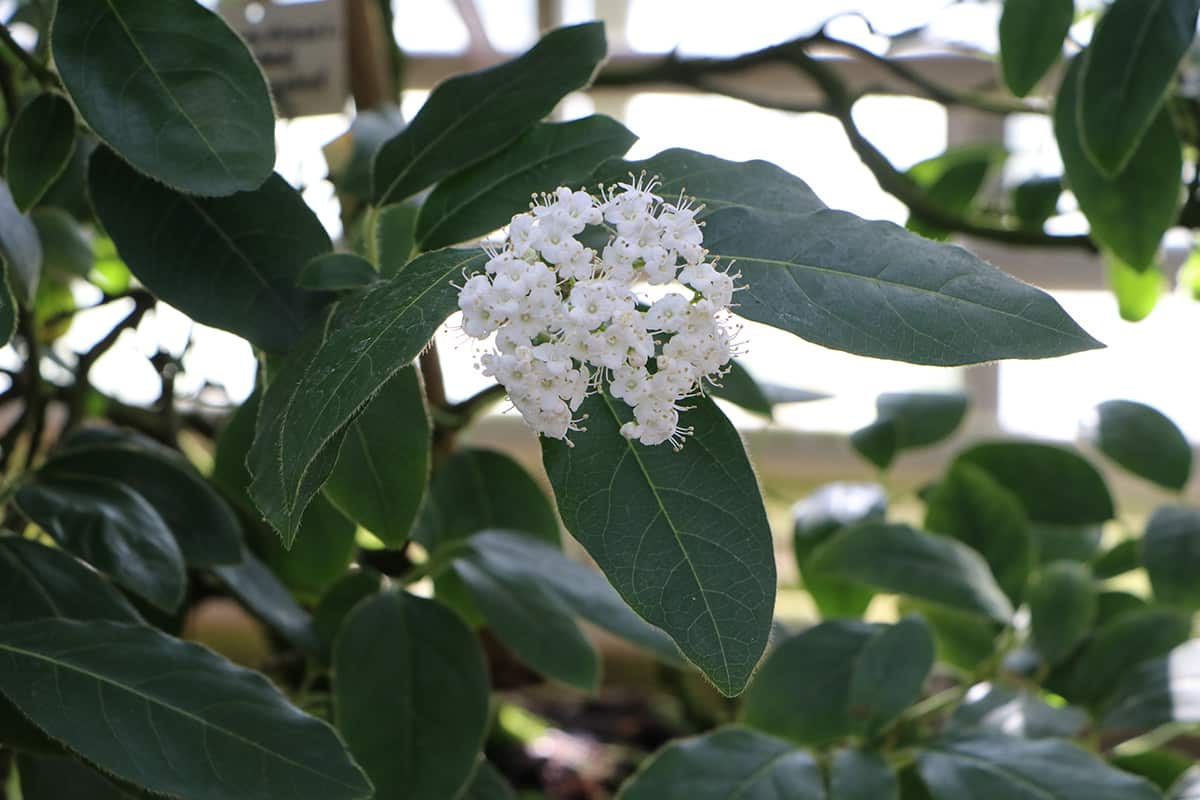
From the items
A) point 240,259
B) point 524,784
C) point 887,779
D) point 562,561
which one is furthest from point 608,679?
point 240,259

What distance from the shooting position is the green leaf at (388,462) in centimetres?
52

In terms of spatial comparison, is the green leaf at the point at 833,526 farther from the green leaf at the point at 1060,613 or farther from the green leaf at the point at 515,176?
the green leaf at the point at 515,176

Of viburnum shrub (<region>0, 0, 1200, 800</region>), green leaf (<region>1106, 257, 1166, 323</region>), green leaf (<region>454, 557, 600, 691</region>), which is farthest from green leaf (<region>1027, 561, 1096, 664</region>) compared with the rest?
green leaf (<region>454, 557, 600, 691</region>)

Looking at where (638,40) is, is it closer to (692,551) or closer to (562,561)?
(562,561)

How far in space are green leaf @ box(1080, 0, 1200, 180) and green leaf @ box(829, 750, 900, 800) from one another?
36cm

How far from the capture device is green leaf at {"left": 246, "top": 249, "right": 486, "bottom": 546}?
365mm

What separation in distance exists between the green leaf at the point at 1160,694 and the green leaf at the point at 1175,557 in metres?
0.04

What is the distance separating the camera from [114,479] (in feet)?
2.13

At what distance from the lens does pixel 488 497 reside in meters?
0.85

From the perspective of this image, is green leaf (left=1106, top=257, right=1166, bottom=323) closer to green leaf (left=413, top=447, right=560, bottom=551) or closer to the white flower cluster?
green leaf (left=413, top=447, right=560, bottom=551)

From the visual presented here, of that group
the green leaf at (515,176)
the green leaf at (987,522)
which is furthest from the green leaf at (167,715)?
the green leaf at (987,522)

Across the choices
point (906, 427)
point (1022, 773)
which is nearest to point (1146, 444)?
point (906, 427)

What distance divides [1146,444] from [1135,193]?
28cm

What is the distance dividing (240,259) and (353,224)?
1.09 ft
